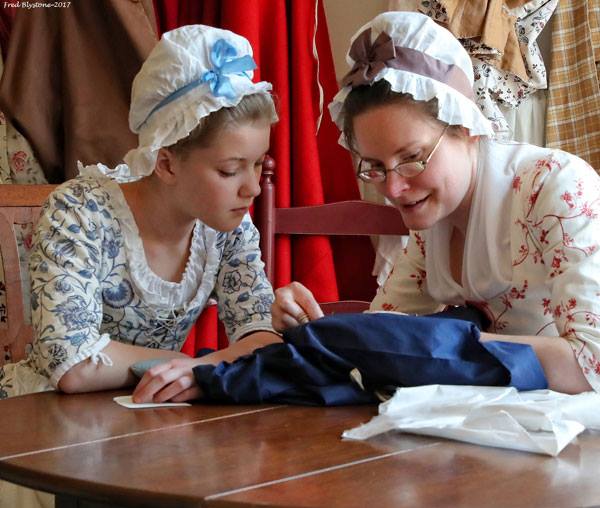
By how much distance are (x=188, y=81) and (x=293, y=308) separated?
0.46m

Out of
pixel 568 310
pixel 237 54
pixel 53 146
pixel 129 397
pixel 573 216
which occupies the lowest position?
pixel 129 397

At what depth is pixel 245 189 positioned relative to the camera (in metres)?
1.53

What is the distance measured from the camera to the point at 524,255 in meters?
1.30

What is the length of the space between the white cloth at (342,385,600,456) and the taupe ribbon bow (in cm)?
51

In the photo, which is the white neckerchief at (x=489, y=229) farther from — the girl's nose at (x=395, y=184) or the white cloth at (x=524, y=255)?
the girl's nose at (x=395, y=184)

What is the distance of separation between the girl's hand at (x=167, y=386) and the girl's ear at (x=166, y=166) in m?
0.49

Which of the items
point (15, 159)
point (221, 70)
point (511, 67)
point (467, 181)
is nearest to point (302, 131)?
point (511, 67)

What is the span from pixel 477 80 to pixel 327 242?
22.0 inches

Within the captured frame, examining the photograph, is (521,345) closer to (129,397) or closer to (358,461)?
(358,461)

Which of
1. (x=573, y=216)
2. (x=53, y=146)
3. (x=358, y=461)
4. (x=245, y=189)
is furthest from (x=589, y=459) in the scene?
(x=53, y=146)

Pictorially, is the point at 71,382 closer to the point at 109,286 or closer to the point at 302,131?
the point at 109,286

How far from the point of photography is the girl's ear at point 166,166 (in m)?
1.57

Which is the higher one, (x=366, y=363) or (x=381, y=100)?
(x=381, y=100)

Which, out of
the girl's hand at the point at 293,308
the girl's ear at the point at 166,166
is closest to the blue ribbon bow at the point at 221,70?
the girl's ear at the point at 166,166
